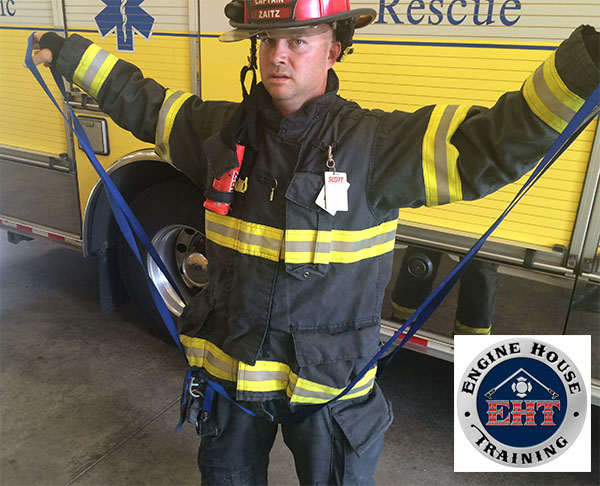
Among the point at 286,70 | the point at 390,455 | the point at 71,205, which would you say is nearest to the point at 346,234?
the point at 286,70

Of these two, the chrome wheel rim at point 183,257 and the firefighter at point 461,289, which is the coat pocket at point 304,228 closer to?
the firefighter at point 461,289

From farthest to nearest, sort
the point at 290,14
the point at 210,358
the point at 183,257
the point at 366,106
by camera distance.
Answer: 1. the point at 183,257
2. the point at 366,106
3. the point at 210,358
4. the point at 290,14

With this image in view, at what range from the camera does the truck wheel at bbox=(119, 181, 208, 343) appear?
10.8 ft

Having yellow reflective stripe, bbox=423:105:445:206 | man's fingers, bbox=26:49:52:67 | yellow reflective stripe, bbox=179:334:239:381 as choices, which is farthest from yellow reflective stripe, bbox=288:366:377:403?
man's fingers, bbox=26:49:52:67

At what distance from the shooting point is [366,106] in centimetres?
250

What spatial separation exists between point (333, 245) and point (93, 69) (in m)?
1.02

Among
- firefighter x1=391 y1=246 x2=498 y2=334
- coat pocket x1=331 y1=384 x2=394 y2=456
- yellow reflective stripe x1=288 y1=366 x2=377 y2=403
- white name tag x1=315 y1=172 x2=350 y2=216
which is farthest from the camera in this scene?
firefighter x1=391 y1=246 x2=498 y2=334

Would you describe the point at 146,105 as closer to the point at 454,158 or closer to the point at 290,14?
the point at 290,14

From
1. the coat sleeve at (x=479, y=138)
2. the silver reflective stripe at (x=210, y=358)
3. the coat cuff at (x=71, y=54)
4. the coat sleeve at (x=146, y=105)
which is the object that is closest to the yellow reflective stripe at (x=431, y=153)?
the coat sleeve at (x=479, y=138)

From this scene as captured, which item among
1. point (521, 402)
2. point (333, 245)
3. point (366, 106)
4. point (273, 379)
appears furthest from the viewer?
point (521, 402)

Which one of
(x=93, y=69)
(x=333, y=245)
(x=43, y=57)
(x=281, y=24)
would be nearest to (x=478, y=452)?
(x=333, y=245)

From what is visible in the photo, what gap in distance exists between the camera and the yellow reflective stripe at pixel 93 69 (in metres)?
1.88

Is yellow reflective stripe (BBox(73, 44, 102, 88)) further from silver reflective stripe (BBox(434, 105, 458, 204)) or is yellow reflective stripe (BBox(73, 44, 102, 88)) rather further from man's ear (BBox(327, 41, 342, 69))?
silver reflective stripe (BBox(434, 105, 458, 204))

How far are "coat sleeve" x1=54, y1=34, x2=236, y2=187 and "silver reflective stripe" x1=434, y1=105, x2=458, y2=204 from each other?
0.71m
